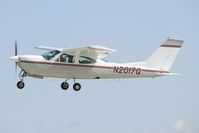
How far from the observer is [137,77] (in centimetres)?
3584

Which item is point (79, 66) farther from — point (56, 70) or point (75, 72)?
point (56, 70)

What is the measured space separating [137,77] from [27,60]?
7226mm

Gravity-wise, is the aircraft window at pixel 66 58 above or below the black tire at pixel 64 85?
above

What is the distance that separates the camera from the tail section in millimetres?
36656

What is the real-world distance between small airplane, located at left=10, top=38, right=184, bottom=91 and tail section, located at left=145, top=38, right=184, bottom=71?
68 millimetres

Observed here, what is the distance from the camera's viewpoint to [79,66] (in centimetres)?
3441

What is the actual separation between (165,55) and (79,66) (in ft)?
21.3

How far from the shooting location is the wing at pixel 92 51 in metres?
32.4

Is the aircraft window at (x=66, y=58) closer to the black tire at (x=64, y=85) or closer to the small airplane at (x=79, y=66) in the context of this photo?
the small airplane at (x=79, y=66)

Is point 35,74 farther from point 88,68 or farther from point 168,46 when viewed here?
point 168,46

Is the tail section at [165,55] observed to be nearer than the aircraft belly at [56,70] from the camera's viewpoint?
No

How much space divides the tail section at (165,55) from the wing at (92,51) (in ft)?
11.6

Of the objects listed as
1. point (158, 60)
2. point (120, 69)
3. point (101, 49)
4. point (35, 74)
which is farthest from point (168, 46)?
point (35, 74)

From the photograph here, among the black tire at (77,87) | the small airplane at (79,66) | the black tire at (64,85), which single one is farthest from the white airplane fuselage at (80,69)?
the black tire at (64,85)
